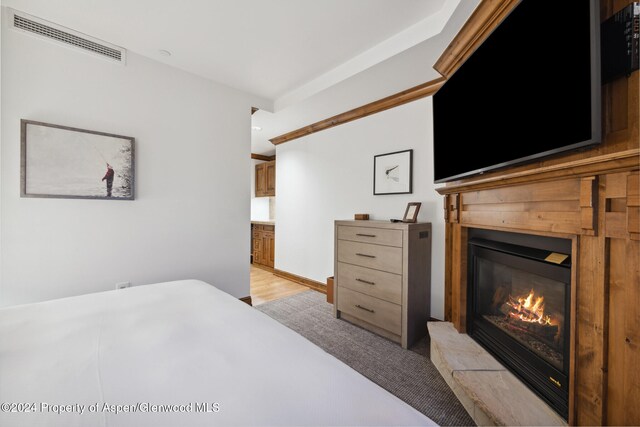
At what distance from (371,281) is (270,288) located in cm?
195

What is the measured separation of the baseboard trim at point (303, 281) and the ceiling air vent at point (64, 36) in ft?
10.9

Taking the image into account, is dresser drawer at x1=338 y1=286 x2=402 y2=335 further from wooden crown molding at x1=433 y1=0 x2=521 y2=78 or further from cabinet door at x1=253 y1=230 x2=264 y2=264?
cabinet door at x1=253 y1=230 x2=264 y2=264

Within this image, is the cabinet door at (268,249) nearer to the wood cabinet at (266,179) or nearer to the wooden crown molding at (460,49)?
the wood cabinet at (266,179)

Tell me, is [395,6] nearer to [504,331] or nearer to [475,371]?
[504,331]

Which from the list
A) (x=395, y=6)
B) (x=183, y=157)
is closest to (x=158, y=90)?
(x=183, y=157)

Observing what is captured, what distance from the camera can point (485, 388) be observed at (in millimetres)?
1328

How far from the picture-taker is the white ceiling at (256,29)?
1.78 metres

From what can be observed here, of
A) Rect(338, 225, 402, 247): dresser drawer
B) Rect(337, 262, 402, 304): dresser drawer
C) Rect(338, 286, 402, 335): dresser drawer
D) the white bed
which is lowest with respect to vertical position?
Rect(338, 286, 402, 335): dresser drawer

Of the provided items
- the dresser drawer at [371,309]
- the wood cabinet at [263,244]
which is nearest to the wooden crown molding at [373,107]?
the wood cabinet at [263,244]

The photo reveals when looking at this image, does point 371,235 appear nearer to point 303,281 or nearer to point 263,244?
point 303,281

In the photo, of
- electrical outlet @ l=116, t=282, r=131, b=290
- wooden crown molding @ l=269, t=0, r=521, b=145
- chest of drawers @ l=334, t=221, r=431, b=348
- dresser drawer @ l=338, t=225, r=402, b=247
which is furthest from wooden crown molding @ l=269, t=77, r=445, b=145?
electrical outlet @ l=116, t=282, r=131, b=290

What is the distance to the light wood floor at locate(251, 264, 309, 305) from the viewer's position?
3463mm

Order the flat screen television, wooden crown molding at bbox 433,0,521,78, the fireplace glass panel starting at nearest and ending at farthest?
the flat screen television
the fireplace glass panel
wooden crown molding at bbox 433,0,521,78

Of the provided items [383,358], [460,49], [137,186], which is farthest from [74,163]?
[460,49]
